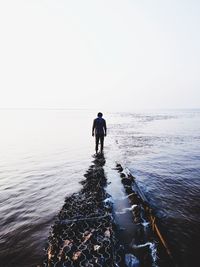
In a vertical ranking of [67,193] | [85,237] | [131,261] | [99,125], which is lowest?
[67,193]

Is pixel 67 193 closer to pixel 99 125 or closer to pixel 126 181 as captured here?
pixel 126 181

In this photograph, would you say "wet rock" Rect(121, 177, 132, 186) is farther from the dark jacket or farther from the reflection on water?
the dark jacket

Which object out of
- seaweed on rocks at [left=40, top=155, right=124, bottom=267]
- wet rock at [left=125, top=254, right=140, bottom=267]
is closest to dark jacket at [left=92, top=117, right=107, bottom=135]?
seaweed on rocks at [left=40, top=155, right=124, bottom=267]

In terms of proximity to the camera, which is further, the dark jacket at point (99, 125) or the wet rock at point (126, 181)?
the dark jacket at point (99, 125)

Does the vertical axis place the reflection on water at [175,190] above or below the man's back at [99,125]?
below

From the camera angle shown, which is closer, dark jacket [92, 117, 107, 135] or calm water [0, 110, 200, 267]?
calm water [0, 110, 200, 267]

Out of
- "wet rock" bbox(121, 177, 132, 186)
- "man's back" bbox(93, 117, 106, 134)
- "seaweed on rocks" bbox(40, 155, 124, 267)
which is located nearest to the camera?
"seaweed on rocks" bbox(40, 155, 124, 267)

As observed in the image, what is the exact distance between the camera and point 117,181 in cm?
1017

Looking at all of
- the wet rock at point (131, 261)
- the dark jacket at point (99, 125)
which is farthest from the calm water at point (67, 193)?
the dark jacket at point (99, 125)

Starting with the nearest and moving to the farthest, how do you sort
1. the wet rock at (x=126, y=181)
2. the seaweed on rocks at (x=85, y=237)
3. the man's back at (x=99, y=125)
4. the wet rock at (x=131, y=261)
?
the seaweed on rocks at (x=85, y=237)
the wet rock at (x=131, y=261)
the wet rock at (x=126, y=181)
the man's back at (x=99, y=125)

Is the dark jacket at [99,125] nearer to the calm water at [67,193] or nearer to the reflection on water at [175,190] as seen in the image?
the calm water at [67,193]

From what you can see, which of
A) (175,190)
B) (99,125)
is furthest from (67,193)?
(99,125)

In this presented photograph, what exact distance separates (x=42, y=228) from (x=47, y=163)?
9.07 meters

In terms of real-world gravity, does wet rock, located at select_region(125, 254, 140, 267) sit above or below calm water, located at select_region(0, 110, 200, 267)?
above
